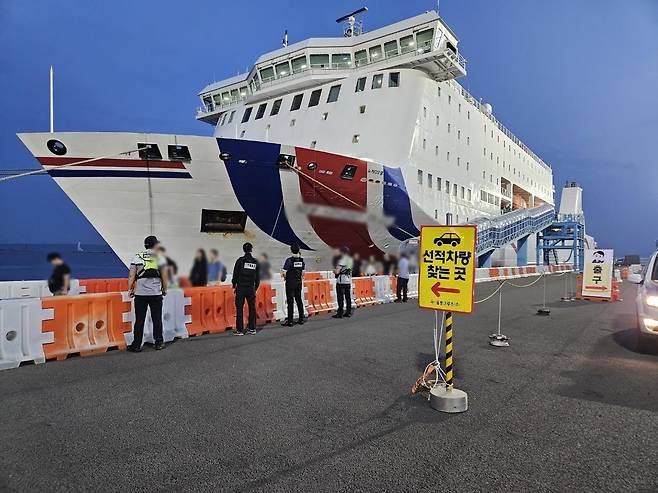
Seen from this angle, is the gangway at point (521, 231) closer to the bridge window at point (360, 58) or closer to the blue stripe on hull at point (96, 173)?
the blue stripe on hull at point (96, 173)

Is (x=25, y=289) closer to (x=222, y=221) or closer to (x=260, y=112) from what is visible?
(x=222, y=221)

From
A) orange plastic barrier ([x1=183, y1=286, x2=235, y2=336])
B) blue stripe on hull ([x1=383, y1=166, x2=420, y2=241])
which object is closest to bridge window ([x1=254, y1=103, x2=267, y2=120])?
blue stripe on hull ([x1=383, y1=166, x2=420, y2=241])

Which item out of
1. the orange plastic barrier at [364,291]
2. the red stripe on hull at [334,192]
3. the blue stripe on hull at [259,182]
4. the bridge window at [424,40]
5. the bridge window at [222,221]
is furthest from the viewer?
the bridge window at [424,40]

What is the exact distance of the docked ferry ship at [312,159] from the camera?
11.2m

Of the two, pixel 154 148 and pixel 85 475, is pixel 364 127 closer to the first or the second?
pixel 154 148

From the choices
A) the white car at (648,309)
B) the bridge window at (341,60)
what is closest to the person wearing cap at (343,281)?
the white car at (648,309)

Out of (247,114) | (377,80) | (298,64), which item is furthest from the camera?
(247,114)

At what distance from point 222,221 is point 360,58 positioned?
40.8ft

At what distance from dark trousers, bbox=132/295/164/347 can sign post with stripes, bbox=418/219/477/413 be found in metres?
4.31

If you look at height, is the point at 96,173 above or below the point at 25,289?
above

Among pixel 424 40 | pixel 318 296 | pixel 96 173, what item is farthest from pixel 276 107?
pixel 318 296

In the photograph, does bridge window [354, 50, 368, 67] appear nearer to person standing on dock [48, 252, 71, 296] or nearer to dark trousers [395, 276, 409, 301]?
dark trousers [395, 276, 409, 301]

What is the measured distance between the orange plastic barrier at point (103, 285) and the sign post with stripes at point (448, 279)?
10.0 meters

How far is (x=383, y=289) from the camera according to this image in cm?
1325
